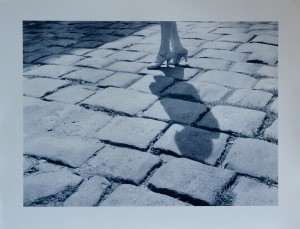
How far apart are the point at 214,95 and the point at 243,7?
45cm

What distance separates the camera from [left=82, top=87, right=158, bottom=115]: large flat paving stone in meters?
1.88

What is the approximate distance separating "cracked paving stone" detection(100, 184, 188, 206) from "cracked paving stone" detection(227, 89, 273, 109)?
1.84 feet

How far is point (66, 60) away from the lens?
1910 millimetres

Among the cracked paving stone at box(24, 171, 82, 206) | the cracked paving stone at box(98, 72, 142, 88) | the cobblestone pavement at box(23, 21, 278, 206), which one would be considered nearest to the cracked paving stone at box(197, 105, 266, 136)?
the cobblestone pavement at box(23, 21, 278, 206)

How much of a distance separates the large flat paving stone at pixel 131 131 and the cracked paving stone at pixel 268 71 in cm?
54

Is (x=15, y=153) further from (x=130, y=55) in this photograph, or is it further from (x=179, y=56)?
(x=179, y=56)

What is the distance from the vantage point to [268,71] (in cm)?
190

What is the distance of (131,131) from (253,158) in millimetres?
592

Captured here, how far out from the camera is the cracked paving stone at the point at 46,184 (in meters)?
1.81

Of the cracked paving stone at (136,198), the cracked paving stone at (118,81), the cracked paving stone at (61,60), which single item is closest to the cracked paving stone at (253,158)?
the cracked paving stone at (136,198)

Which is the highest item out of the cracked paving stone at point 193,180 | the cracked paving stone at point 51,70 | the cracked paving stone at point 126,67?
the cracked paving stone at point 126,67

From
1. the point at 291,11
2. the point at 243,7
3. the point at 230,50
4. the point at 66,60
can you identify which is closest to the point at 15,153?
the point at 66,60

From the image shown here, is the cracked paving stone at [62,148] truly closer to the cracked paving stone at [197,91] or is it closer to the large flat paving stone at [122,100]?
the large flat paving stone at [122,100]

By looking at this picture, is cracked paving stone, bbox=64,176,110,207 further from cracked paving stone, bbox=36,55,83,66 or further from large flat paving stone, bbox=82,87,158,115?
cracked paving stone, bbox=36,55,83,66
